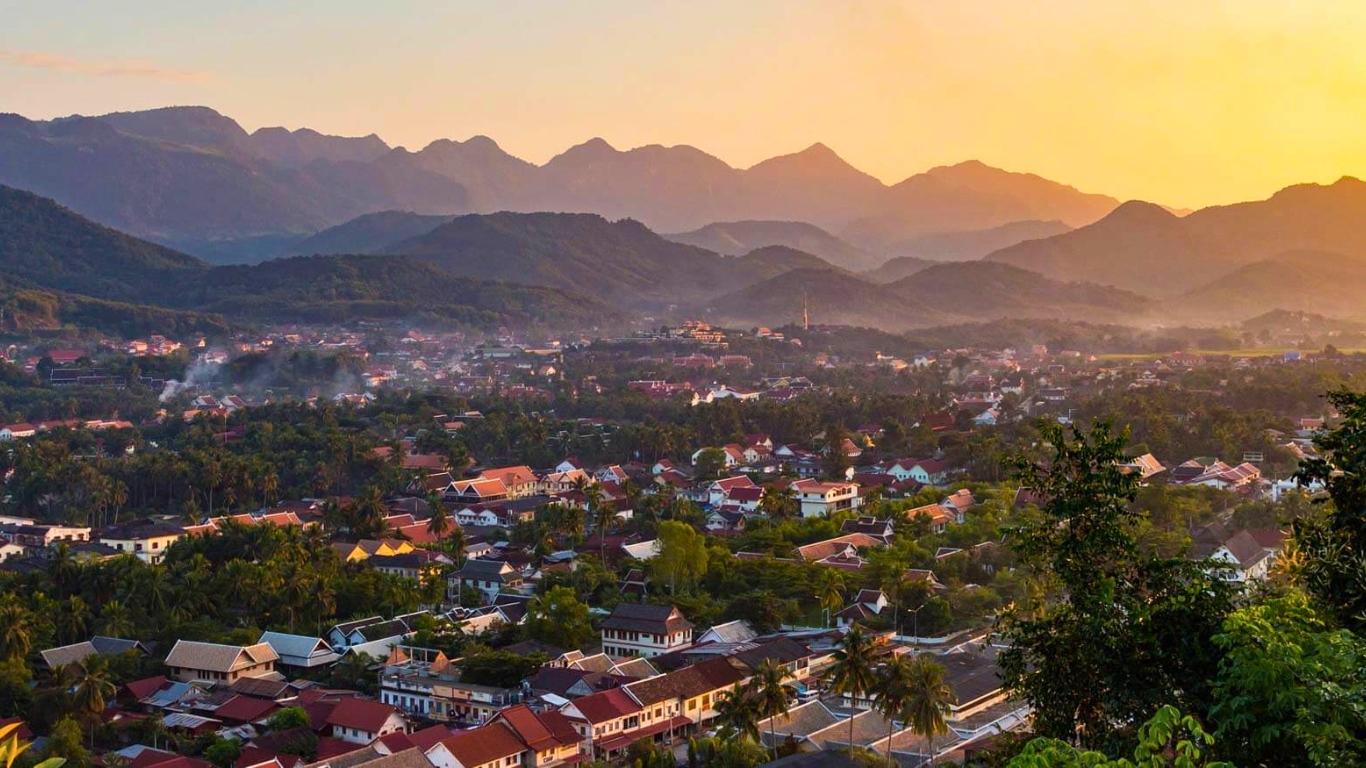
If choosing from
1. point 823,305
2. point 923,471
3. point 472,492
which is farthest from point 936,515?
point 823,305

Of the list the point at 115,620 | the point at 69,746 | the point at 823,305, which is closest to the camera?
the point at 69,746

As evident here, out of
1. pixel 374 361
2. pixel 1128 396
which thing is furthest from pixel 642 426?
pixel 374 361

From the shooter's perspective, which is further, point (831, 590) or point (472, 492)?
point (472, 492)

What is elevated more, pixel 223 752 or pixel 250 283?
pixel 250 283

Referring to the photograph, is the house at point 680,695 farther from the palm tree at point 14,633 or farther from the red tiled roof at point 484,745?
the palm tree at point 14,633

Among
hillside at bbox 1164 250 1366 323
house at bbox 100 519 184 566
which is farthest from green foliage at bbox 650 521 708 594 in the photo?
hillside at bbox 1164 250 1366 323

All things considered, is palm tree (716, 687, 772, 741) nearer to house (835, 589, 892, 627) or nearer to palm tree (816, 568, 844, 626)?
palm tree (816, 568, 844, 626)

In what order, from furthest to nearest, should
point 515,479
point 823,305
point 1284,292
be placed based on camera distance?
1. point 1284,292
2. point 823,305
3. point 515,479

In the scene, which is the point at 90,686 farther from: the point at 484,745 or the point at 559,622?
the point at 559,622
